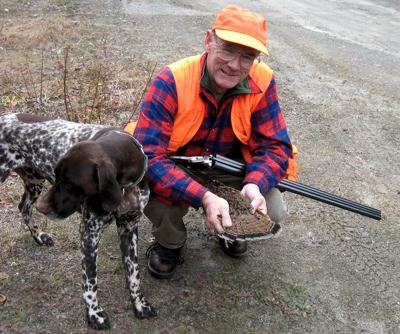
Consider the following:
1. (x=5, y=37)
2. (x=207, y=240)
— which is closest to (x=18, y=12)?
(x=5, y=37)

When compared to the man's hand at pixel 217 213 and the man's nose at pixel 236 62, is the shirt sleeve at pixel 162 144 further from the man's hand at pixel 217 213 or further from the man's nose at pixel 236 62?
the man's nose at pixel 236 62

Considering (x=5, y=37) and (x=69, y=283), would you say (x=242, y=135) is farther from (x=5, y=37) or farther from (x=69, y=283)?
(x=5, y=37)

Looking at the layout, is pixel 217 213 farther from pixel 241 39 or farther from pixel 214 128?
pixel 241 39

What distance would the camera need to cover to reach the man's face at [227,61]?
3025 millimetres

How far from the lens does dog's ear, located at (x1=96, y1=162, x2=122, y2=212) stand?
2502 millimetres

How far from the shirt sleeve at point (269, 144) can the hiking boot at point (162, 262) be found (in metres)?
0.78

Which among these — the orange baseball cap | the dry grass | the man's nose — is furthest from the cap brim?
the dry grass

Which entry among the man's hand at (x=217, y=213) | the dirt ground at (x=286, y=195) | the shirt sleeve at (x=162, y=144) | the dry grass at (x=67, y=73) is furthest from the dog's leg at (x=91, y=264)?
the dry grass at (x=67, y=73)

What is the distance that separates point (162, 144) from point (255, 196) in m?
0.69

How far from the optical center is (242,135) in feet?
11.6

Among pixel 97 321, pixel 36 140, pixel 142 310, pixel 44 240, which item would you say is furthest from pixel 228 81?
pixel 44 240

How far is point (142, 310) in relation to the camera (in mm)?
3273

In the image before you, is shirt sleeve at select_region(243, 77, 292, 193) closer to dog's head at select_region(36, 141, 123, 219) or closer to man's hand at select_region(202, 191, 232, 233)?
man's hand at select_region(202, 191, 232, 233)

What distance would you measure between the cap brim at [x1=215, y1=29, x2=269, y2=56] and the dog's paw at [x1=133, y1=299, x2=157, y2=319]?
5.80 feet
